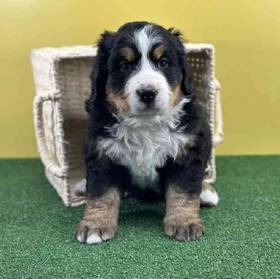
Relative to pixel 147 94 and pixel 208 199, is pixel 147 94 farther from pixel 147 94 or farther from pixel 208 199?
pixel 208 199

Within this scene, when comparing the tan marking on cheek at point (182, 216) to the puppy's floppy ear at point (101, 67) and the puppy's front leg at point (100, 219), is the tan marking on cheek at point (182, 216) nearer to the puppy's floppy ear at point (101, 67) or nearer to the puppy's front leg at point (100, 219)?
the puppy's front leg at point (100, 219)

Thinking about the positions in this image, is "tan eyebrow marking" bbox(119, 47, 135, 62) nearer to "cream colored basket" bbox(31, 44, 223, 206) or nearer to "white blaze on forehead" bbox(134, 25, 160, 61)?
"white blaze on forehead" bbox(134, 25, 160, 61)

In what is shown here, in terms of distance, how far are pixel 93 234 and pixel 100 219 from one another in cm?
10

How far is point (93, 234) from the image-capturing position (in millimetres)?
2555

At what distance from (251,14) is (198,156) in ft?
5.79

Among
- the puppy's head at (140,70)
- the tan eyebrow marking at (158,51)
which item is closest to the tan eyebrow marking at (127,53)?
the puppy's head at (140,70)

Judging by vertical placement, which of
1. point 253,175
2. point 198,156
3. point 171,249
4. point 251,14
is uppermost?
point 251,14

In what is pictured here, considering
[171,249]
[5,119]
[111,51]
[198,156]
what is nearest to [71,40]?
[5,119]

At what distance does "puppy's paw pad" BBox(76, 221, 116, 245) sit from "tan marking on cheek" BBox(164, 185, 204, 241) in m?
0.29

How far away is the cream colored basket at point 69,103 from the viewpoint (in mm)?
3160

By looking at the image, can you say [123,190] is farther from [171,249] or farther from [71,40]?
[71,40]

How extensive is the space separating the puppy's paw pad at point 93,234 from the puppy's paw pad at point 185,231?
11.5 inches

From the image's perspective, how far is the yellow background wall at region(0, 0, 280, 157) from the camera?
13.3 ft

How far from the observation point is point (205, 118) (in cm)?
299
